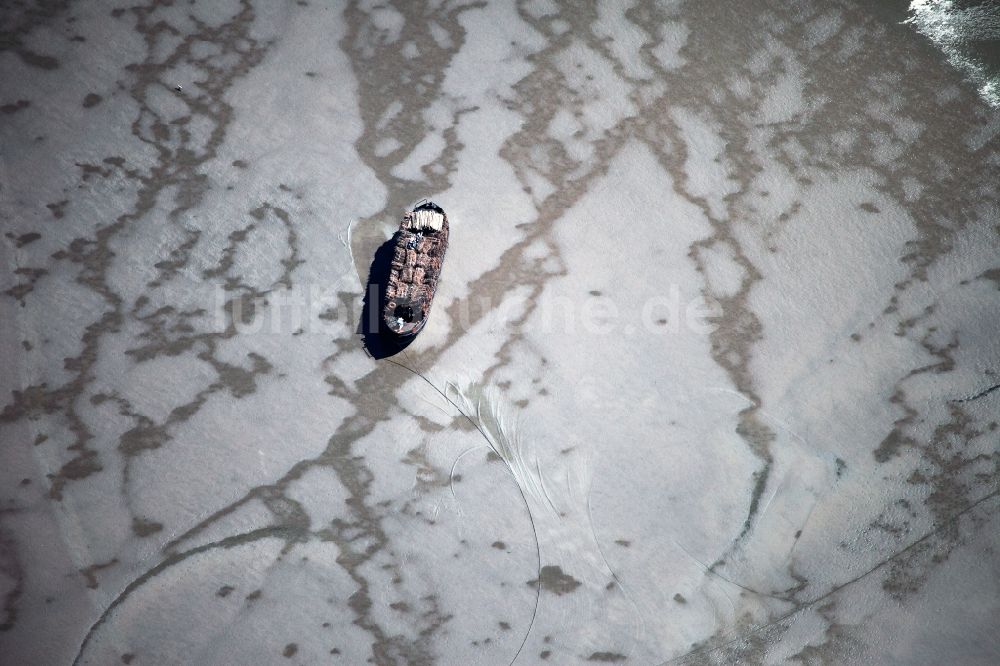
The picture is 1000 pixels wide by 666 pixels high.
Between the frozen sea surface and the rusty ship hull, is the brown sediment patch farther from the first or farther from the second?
the rusty ship hull

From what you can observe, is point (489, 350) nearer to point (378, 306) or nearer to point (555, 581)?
point (378, 306)

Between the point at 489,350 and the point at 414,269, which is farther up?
the point at 414,269

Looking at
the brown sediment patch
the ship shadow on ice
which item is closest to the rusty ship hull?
the ship shadow on ice

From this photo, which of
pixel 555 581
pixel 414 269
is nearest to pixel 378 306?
pixel 414 269

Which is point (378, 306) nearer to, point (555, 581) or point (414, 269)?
point (414, 269)

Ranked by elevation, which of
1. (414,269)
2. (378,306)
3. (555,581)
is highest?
(414,269)

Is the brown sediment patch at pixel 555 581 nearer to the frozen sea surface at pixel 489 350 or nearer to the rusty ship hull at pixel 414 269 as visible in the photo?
the frozen sea surface at pixel 489 350

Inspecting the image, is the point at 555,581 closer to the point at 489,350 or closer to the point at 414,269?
the point at 489,350

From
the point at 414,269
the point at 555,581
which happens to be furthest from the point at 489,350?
the point at 555,581
